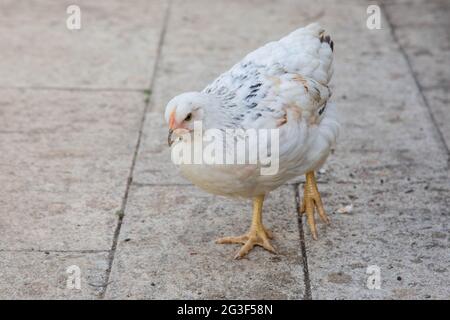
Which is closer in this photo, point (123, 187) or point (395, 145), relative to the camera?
point (123, 187)

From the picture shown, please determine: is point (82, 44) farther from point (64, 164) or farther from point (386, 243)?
point (386, 243)

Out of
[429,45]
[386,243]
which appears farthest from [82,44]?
[386,243]

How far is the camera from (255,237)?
17.0ft

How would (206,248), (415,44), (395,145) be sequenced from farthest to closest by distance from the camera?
1. (415,44)
2. (395,145)
3. (206,248)

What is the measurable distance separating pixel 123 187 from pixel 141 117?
132cm

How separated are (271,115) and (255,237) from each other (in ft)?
2.99

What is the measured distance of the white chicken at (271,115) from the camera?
455 centimetres

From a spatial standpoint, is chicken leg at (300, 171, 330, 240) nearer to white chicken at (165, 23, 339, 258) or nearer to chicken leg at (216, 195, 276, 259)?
white chicken at (165, 23, 339, 258)

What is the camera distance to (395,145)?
6.61m

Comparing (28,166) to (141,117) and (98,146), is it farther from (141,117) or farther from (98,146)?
(141,117)

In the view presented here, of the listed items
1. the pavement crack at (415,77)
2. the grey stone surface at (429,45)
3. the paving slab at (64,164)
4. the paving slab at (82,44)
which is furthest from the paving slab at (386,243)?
the paving slab at (82,44)
